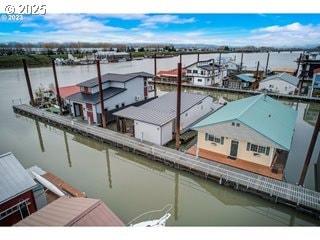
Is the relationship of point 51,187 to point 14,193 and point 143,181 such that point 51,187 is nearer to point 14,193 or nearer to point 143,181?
point 14,193

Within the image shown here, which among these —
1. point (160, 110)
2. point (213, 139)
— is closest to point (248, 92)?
point (160, 110)

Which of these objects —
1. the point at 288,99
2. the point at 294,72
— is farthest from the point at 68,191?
the point at 294,72

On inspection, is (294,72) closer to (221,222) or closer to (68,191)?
(221,222)

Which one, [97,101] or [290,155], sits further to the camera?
[97,101]

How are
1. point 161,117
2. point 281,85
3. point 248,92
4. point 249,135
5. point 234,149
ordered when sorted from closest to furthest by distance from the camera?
point 249,135 < point 234,149 < point 161,117 < point 281,85 < point 248,92

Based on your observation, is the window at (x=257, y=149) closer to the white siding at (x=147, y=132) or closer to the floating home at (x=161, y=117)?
the floating home at (x=161, y=117)

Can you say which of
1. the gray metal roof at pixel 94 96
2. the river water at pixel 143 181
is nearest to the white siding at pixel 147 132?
the river water at pixel 143 181

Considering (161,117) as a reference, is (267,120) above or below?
above
